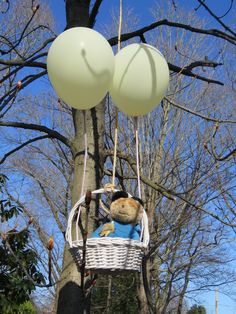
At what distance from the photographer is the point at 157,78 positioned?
2.12 m

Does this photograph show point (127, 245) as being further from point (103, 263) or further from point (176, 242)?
point (176, 242)

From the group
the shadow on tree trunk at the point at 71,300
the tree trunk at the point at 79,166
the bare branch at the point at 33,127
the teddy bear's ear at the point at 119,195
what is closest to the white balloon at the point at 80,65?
the teddy bear's ear at the point at 119,195

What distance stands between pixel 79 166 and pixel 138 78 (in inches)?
32.6

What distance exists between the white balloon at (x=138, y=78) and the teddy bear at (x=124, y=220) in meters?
0.47

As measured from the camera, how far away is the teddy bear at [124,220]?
6.46ft

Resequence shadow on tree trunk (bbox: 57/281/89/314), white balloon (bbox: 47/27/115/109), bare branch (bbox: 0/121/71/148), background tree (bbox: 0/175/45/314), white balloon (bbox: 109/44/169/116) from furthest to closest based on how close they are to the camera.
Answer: background tree (bbox: 0/175/45/314)
bare branch (bbox: 0/121/71/148)
shadow on tree trunk (bbox: 57/281/89/314)
white balloon (bbox: 109/44/169/116)
white balloon (bbox: 47/27/115/109)

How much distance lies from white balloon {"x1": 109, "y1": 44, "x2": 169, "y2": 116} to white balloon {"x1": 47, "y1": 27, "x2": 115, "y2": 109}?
8 centimetres

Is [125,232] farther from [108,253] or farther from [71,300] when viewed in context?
[71,300]

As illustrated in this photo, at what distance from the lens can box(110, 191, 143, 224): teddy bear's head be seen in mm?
2006

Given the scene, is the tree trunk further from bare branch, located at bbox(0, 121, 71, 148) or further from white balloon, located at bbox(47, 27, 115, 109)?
white balloon, located at bbox(47, 27, 115, 109)

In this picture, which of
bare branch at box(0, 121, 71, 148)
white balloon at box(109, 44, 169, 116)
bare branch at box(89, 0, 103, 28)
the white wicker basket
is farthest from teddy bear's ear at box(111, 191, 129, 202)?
bare branch at box(89, 0, 103, 28)

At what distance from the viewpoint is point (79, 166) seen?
271 centimetres

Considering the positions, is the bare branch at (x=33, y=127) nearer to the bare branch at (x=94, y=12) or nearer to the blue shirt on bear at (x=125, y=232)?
the bare branch at (x=94, y=12)

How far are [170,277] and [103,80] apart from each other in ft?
26.2
